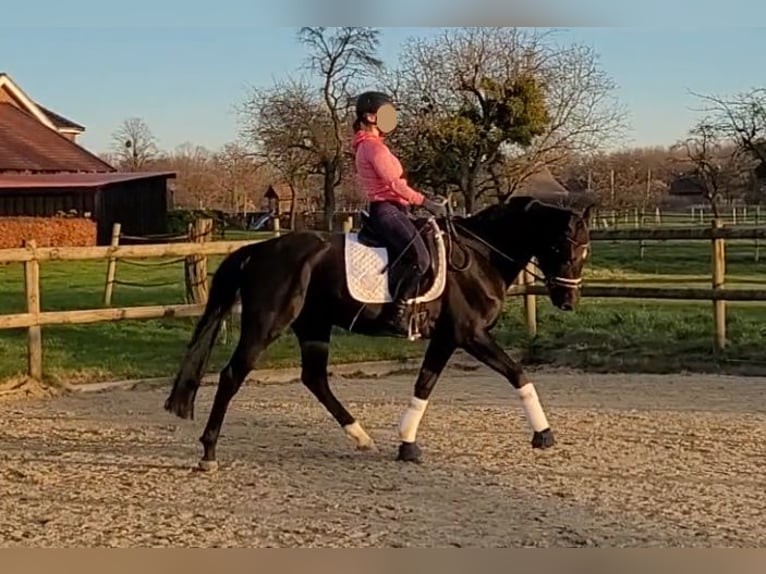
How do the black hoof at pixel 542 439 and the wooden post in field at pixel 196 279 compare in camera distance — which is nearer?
the black hoof at pixel 542 439

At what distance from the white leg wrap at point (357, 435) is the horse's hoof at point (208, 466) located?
81 cm

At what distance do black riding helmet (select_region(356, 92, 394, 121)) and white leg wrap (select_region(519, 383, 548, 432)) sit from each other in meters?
1.68

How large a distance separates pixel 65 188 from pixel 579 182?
1582 cm

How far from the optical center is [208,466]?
5113 mm

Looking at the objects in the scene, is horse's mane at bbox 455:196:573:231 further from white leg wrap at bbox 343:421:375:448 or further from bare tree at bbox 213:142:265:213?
bare tree at bbox 213:142:265:213

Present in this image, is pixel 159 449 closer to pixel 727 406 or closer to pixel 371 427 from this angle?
pixel 371 427

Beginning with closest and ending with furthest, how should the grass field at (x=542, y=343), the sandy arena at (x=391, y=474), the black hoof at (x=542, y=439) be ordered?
the sandy arena at (x=391, y=474) < the black hoof at (x=542, y=439) < the grass field at (x=542, y=343)

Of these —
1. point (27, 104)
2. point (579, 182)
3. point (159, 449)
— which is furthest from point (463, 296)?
point (27, 104)

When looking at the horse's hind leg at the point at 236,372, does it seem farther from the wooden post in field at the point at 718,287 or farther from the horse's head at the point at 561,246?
the wooden post in field at the point at 718,287

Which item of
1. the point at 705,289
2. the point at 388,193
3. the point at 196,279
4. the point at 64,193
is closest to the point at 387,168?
the point at 388,193

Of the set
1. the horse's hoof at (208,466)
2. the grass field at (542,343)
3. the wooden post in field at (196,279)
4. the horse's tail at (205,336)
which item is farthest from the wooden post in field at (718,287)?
the horse's hoof at (208,466)

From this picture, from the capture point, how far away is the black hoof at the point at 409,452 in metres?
5.32

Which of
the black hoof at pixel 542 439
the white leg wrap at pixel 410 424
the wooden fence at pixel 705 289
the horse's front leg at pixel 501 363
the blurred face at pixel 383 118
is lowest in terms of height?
the black hoof at pixel 542 439

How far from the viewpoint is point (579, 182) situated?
19656 mm
